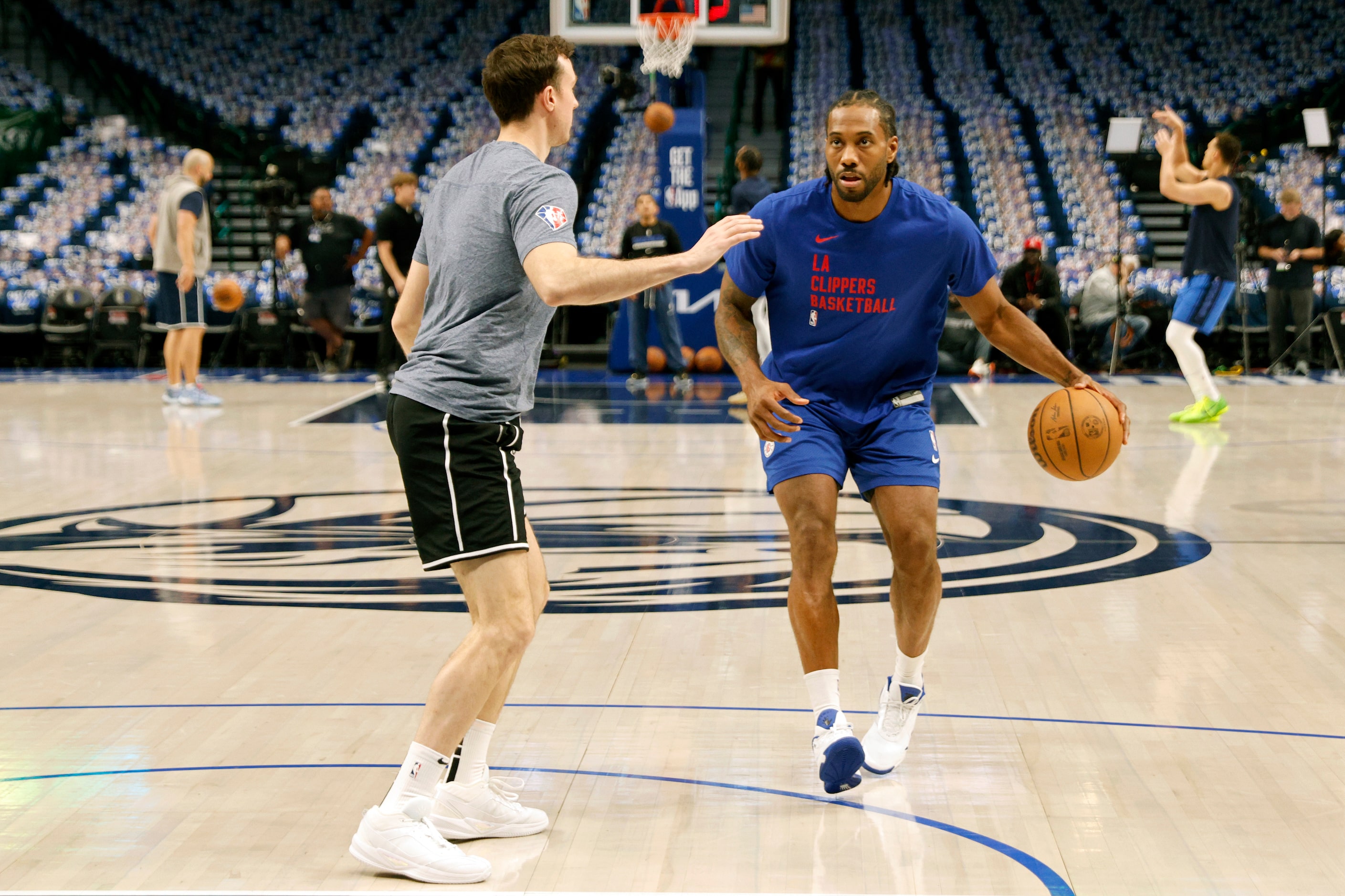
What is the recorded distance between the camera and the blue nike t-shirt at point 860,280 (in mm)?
3346

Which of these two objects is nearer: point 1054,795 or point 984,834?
point 984,834

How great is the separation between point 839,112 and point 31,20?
26.1 meters

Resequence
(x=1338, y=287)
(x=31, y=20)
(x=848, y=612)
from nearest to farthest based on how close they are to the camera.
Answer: (x=848, y=612) → (x=1338, y=287) → (x=31, y=20)

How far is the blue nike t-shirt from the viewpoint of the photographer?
132 inches

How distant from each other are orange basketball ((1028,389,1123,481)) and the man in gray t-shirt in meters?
1.46

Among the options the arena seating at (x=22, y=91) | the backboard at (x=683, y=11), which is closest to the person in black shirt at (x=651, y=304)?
the backboard at (x=683, y=11)

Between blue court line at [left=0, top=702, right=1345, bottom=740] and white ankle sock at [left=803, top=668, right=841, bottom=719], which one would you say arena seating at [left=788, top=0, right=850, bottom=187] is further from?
white ankle sock at [left=803, top=668, right=841, bottom=719]

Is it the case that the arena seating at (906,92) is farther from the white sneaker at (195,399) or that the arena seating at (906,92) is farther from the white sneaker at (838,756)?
the white sneaker at (838,756)

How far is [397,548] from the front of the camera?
580cm

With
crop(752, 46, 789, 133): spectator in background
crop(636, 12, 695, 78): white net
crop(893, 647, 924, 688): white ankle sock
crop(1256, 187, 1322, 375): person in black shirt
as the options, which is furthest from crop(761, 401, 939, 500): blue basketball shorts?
crop(752, 46, 789, 133): spectator in background

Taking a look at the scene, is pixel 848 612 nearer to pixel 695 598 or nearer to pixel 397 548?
pixel 695 598

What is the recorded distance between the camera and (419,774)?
104 inches

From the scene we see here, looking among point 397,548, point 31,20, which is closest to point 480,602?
point 397,548

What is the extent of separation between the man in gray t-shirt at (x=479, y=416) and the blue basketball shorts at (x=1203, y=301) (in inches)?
318
